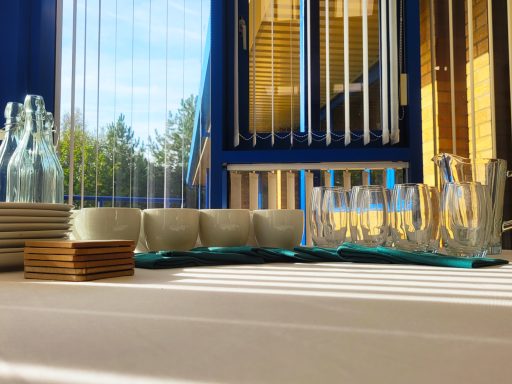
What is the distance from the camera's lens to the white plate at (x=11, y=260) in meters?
0.83

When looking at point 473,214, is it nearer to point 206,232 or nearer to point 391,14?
point 206,232

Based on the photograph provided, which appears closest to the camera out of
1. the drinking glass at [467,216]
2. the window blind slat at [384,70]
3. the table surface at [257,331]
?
the table surface at [257,331]

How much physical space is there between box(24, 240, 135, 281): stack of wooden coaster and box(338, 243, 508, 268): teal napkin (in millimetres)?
445

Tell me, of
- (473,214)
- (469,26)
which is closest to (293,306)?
(473,214)

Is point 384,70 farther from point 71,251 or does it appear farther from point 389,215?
point 71,251

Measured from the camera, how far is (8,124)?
1.06m

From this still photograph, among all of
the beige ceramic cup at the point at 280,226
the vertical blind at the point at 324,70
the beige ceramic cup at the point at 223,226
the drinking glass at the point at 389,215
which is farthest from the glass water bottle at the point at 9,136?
the vertical blind at the point at 324,70

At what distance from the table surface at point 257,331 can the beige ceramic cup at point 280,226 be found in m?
0.51

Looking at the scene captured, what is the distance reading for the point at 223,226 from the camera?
46.9 inches

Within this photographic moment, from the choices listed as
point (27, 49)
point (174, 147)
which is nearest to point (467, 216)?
point (174, 147)

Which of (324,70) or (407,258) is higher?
(324,70)

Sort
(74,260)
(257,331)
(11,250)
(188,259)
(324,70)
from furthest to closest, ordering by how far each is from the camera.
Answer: (324,70) → (188,259) → (11,250) → (74,260) → (257,331)

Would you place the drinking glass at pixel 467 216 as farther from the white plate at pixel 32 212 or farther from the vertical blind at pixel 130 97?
the vertical blind at pixel 130 97

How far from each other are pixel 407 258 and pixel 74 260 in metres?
0.59
